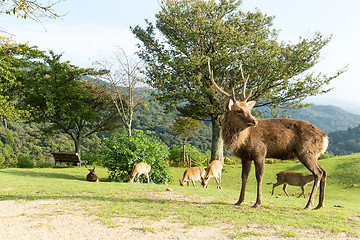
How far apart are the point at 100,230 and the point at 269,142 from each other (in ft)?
12.2

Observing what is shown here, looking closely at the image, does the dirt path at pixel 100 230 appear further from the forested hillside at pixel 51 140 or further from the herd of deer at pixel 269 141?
the forested hillside at pixel 51 140

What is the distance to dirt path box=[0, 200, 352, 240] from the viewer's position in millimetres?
4246

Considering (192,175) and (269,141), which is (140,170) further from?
(269,141)

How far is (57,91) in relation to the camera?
23.5 meters

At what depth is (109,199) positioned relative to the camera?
6828mm

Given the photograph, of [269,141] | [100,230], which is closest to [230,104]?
[269,141]

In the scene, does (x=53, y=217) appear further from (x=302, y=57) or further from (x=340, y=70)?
(x=340, y=70)

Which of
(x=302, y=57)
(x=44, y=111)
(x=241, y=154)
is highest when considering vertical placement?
(x=302, y=57)

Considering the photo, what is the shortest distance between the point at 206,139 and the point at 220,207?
56.0 meters

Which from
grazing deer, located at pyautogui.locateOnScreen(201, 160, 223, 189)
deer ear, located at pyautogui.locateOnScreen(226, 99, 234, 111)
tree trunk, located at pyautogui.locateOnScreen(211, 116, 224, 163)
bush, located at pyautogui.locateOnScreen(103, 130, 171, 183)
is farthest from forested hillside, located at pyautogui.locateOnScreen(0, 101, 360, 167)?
deer ear, located at pyautogui.locateOnScreen(226, 99, 234, 111)

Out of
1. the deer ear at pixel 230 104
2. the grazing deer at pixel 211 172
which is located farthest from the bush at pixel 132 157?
the deer ear at pixel 230 104

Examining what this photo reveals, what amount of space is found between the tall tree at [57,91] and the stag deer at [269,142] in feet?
62.3

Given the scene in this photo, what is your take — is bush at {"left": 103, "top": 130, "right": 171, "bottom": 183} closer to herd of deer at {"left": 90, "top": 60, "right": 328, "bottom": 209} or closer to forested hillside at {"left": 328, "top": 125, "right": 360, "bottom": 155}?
herd of deer at {"left": 90, "top": 60, "right": 328, "bottom": 209}

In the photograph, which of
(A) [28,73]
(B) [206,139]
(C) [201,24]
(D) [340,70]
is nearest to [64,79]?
(A) [28,73]
